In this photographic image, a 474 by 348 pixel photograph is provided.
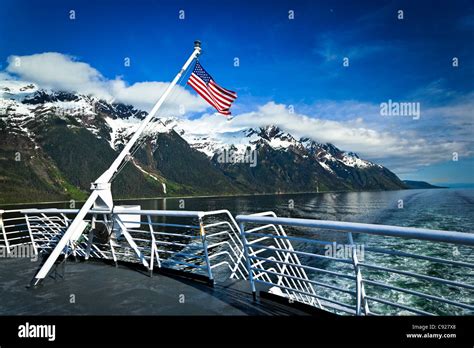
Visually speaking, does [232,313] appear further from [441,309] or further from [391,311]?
[441,309]

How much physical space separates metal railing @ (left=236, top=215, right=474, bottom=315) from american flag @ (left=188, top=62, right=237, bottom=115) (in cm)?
390

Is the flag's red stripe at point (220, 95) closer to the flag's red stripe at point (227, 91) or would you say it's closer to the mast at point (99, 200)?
the flag's red stripe at point (227, 91)

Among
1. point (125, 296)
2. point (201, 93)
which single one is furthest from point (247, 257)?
point (201, 93)

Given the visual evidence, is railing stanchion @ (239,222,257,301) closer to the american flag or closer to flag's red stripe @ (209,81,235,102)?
the american flag

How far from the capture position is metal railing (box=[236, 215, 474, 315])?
3.07 meters

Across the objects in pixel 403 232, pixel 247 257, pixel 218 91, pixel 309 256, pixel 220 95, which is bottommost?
pixel 247 257

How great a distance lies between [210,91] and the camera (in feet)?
32.3

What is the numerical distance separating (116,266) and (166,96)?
4499mm

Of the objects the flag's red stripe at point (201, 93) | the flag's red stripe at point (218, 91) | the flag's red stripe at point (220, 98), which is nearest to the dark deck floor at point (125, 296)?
the flag's red stripe at point (201, 93)

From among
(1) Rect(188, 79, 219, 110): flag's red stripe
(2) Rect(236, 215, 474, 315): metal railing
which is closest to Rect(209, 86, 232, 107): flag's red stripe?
(1) Rect(188, 79, 219, 110): flag's red stripe

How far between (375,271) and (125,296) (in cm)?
1766

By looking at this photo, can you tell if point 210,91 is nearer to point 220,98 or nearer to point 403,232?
point 220,98
